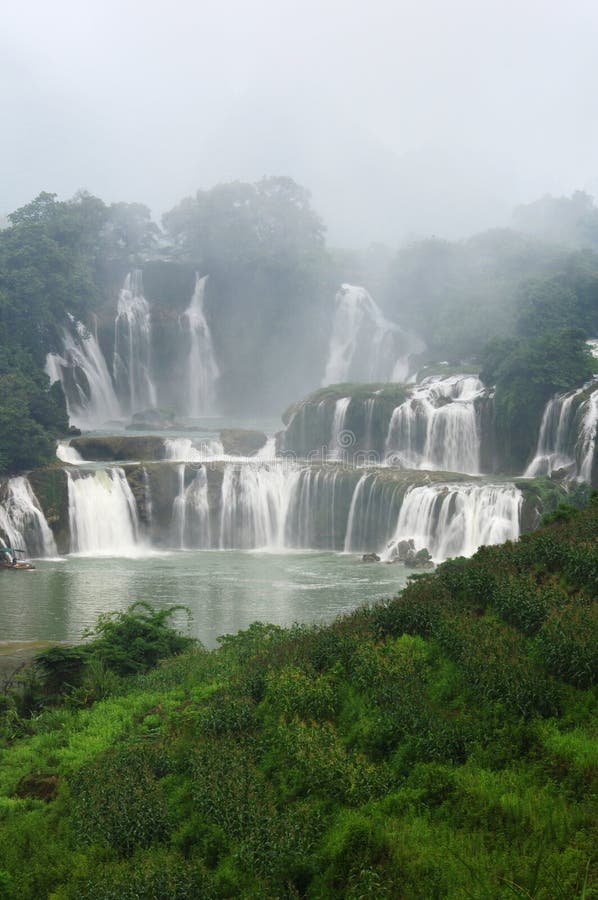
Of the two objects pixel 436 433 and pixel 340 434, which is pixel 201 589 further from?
pixel 340 434

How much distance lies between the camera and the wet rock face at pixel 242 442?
117 ft

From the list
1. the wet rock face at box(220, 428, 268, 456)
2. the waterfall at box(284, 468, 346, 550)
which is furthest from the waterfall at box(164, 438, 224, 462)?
the waterfall at box(284, 468, 346, 550)

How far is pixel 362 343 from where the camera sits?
53.3 m

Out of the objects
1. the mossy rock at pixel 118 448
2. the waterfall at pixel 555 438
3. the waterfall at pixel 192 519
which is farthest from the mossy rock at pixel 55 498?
the waterfall at pixel 555 438

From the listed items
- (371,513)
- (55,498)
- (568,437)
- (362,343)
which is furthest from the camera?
(362,343)

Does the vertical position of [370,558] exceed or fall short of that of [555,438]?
it falls short

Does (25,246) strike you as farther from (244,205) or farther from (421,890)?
(421,890)

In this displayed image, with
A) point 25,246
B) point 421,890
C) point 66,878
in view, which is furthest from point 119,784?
point 25,246

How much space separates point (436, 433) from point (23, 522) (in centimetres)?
1465

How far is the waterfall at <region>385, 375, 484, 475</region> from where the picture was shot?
33.0 metres

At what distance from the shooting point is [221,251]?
55.2 m

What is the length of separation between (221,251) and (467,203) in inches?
2682

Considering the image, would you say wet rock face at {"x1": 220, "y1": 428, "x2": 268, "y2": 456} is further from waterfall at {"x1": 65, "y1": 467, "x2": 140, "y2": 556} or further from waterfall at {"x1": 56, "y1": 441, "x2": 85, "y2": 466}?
waterfall at {"x1": 65, "y1": 467, "x2": 140, "y2": 556}

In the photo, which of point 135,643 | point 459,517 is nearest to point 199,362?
point 459,517
